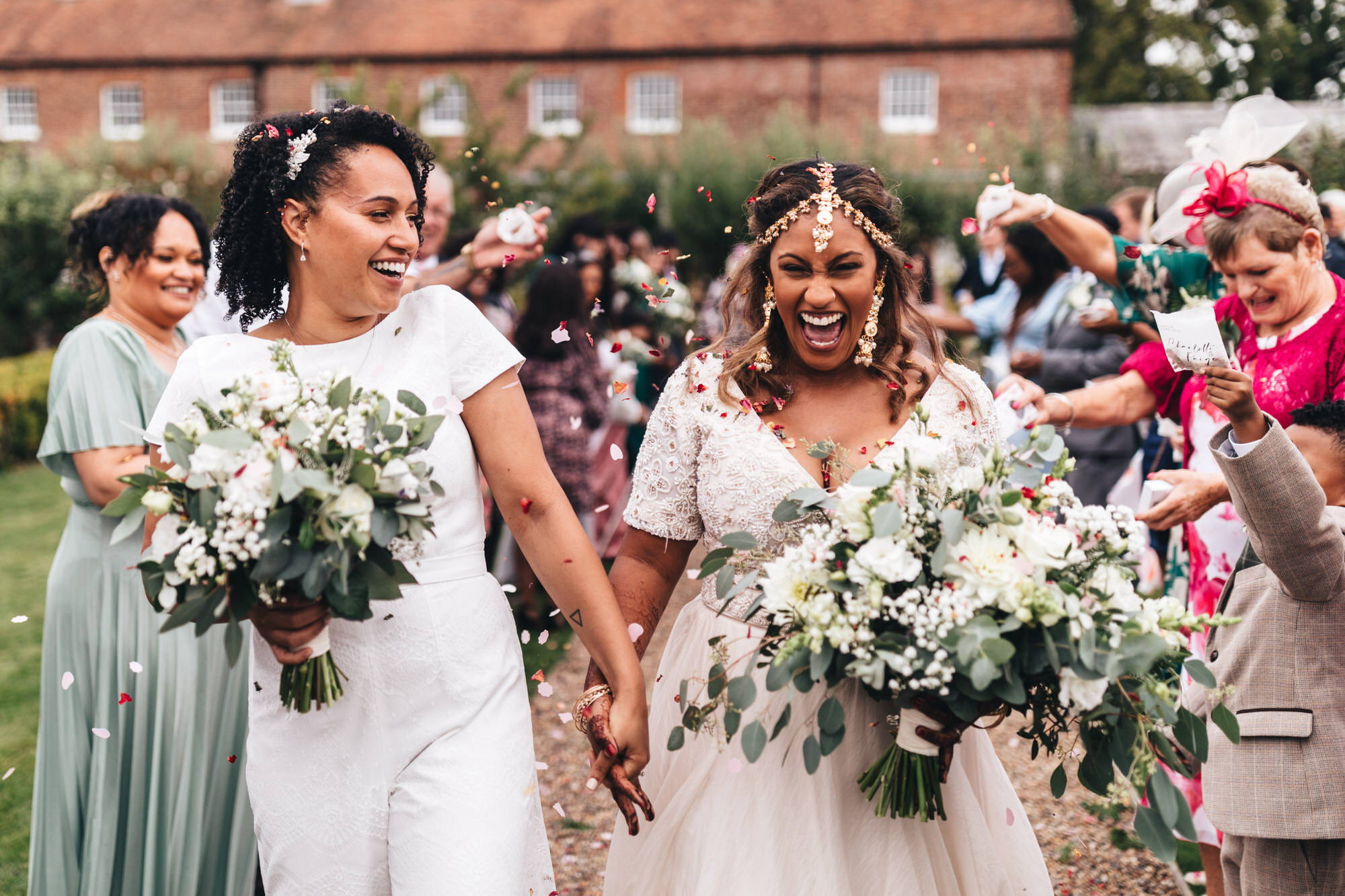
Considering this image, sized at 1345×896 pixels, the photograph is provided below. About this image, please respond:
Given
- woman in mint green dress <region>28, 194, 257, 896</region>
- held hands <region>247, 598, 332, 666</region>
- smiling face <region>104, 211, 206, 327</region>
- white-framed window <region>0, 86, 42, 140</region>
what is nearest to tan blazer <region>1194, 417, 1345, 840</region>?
held hands <region>247, 598, 332, 666</region>

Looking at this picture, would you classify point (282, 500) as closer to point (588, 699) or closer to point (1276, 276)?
point (588, 699)

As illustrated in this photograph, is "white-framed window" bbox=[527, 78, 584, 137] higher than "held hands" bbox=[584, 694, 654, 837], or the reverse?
"white-framed window" bbox=[527, 78, 584, 137]

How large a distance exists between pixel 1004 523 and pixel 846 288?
3.00ft

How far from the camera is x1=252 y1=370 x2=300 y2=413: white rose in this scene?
7.55 feet

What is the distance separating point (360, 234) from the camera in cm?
273

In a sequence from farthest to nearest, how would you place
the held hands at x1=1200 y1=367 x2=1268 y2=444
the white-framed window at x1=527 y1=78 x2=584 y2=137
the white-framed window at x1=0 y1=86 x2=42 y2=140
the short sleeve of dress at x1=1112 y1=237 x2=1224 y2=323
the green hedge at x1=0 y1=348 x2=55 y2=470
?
the white-framed window at x1=0 y1=86 x2=42 y2=140, the white-framed window at x1=527 y1=78 x2=584 y2=137, the green hedge at x1=0 y1=348 x2=55 y2=470, the short sleeve of dress at x1=1112 y1=237 x2=1224 y2=323, the held hands at x1=1200 y1=367 x2=1268 y2=444

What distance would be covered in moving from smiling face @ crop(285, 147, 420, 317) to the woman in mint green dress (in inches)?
53.3

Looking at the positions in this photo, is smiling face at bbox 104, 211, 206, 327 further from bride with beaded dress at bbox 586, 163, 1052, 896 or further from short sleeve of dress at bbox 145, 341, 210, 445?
bride with beaded dress at bbox 586, 163, 1052, 896

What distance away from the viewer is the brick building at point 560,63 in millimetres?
29281

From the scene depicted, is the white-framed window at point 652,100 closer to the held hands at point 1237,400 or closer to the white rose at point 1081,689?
the held hands at point 1237,400

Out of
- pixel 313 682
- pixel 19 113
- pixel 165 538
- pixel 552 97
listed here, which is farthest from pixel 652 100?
pixel 165 538

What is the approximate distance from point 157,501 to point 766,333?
165 cm

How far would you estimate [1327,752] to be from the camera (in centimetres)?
295

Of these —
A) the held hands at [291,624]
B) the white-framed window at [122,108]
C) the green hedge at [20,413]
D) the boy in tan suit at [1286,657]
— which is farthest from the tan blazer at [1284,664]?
the white-framed window at [122,108]
